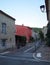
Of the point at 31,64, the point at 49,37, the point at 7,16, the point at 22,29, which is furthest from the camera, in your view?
the point at 22,29

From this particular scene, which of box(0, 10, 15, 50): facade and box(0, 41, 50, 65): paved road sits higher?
box(0, 10, 15, 50): facade

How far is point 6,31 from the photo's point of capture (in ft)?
120

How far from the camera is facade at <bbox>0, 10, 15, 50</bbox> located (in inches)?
1382

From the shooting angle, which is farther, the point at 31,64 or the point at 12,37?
the point at 12,37

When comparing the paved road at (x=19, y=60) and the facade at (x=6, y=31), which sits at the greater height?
the facade at (x=6, y=31)

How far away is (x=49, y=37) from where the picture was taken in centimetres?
3469

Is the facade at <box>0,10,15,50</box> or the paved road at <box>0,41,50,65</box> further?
the facade at <box>0,10,15,50</box>

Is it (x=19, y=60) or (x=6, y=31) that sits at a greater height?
(x=6, y=31)

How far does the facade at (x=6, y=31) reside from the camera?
35094mm

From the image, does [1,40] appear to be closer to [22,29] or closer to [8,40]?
[8,40]

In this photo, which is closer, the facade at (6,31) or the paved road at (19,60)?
the paved road at (19,60)

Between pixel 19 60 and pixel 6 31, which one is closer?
pixel 19 60

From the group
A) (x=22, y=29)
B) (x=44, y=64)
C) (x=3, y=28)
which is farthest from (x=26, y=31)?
(x=44, y=64)

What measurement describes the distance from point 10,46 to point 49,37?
7.58m
